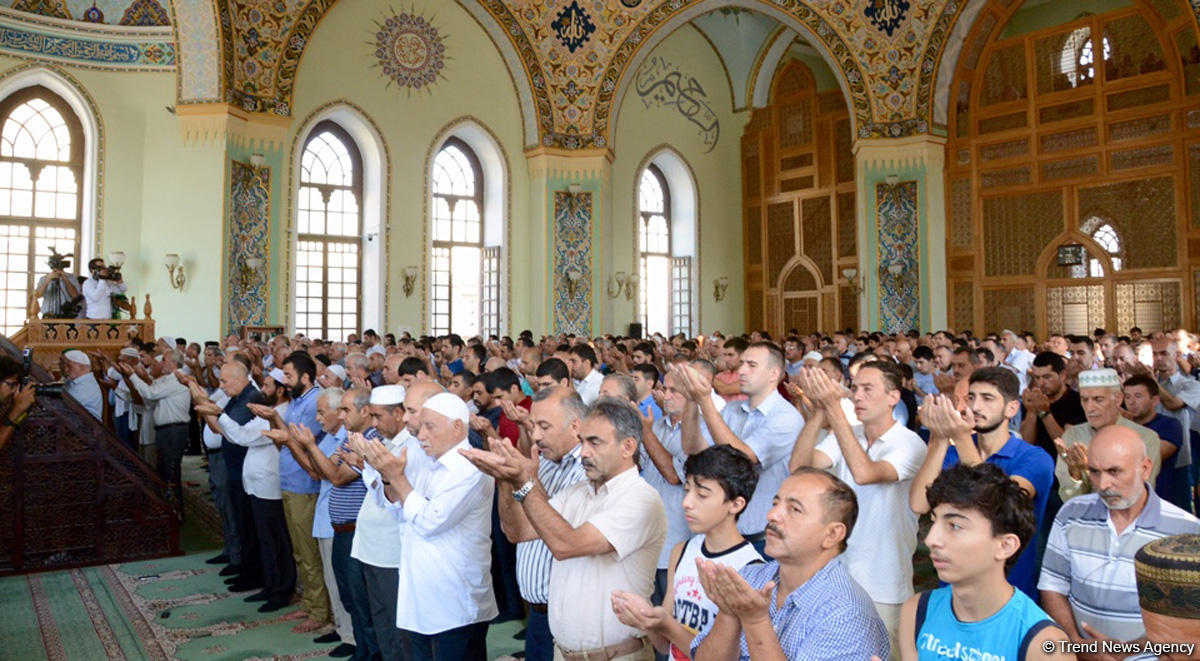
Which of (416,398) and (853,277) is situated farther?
(853,277)

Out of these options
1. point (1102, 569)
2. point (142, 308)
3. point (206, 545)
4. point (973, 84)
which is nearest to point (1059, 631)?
point (1102, 569)

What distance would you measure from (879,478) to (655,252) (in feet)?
51.8

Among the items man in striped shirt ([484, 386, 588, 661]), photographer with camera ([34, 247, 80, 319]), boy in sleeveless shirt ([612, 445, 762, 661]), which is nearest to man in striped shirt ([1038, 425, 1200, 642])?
boy in sleeveless shirt ([612, 445, 762, 661])

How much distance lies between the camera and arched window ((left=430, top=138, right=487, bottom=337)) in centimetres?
1636

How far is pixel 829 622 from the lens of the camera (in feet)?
7.19

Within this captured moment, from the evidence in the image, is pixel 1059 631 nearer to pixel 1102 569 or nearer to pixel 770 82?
pixel 1102 569

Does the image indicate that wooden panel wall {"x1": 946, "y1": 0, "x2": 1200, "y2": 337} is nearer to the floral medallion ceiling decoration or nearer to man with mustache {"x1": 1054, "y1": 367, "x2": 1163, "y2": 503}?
the floral medallion ceiling decoration

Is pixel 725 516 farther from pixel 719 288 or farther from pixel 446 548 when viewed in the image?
pixel 719 288

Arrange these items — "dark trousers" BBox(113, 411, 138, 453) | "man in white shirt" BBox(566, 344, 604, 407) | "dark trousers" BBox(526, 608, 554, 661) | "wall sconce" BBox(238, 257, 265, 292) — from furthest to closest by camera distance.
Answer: "wall sconce" BBox(238, 257, 265, 292) < "dark trousers" BBox(113, 411, 138, 453) < "man in white shirt" BBox(566, 344, 604, 407) < "dark trousers" BBox(526, 608, 554, 661)

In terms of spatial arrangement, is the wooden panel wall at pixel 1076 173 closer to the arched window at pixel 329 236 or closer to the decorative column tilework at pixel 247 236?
the arched window at pixel 329 236

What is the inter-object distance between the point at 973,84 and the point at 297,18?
1154 cm

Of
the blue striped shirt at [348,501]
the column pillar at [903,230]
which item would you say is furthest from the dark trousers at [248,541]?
the column pillar at [903,230]

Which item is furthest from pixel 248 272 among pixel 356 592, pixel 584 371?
pixel 356 592

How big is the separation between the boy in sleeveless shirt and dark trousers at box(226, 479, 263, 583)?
15.0 feet
